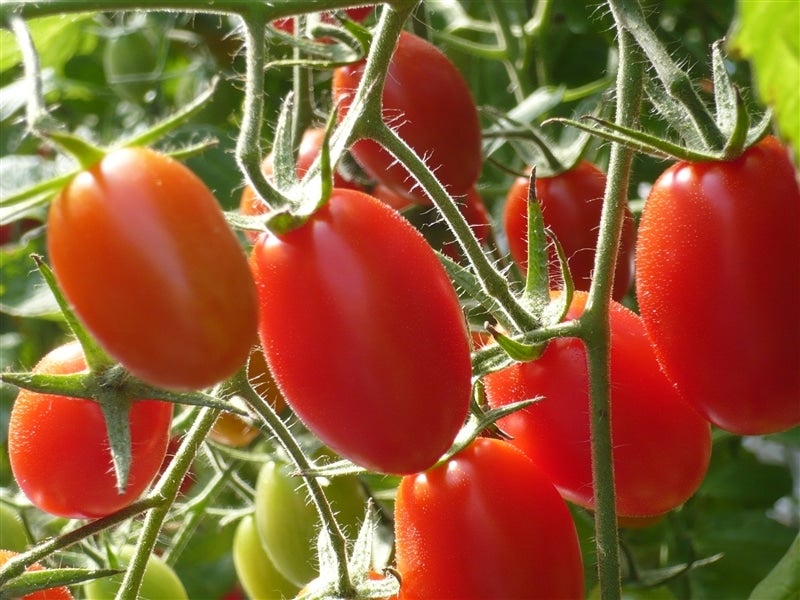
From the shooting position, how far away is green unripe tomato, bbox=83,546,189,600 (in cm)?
92

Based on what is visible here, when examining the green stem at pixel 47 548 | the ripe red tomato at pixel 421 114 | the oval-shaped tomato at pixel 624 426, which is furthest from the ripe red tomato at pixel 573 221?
the green stem at pixel 47 548

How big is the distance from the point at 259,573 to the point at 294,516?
0.10m

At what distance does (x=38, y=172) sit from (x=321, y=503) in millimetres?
553

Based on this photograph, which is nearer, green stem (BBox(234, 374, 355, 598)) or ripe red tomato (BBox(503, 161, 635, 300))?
green stem (BBox(234, 374, 355, 598))

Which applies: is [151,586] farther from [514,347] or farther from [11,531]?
[514,347]

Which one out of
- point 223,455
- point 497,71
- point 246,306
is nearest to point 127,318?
point 246,306

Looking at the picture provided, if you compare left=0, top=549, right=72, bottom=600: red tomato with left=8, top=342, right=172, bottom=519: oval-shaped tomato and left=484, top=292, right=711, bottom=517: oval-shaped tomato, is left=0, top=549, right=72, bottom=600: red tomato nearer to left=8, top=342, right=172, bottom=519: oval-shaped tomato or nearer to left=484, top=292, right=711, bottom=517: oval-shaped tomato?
left=8, top=342, right=172, bottom=519: oval-shaped tomato

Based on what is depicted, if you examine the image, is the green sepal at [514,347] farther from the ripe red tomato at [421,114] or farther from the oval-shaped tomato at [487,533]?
the ripe red tomato at [421,114]

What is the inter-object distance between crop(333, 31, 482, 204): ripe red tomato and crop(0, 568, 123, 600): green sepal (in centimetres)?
41

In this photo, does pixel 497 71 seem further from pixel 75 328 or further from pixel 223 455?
pixel 75 328

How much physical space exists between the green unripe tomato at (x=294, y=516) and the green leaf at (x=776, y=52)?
588 mm

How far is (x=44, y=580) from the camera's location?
676 mm

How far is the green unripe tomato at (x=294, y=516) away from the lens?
100cm

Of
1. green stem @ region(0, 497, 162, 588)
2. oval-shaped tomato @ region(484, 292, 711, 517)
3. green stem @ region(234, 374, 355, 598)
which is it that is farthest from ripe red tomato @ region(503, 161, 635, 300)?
green stem @ region(0, 497, 162, 588)
